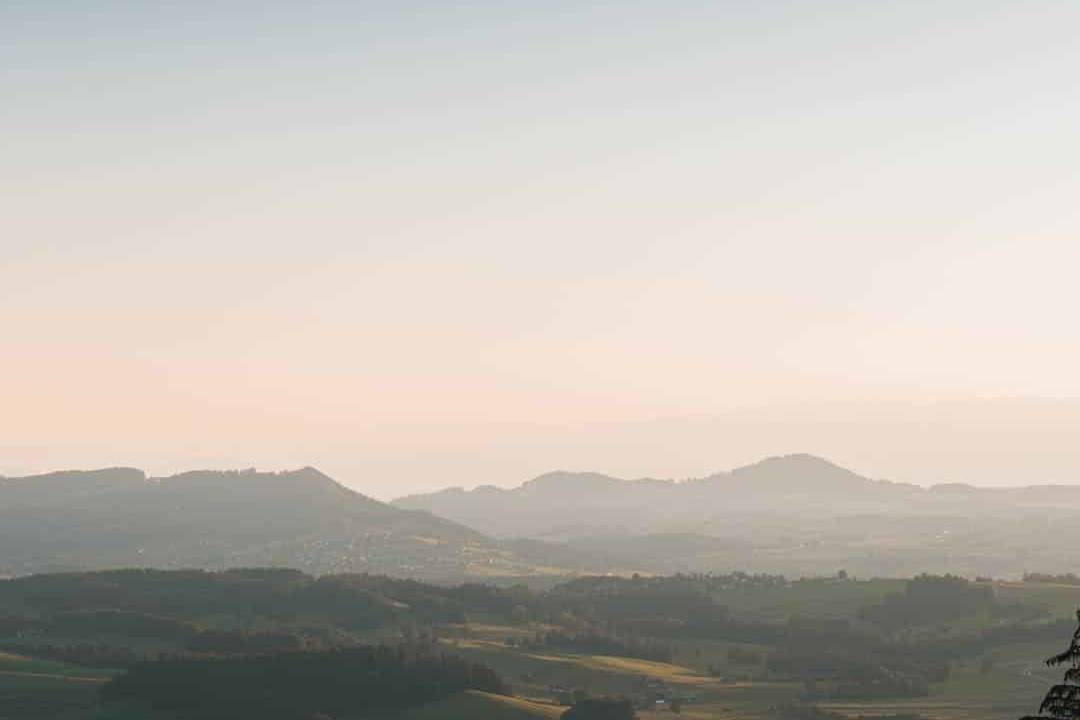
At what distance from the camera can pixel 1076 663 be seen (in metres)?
55.0

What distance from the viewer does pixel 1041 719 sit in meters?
55.3

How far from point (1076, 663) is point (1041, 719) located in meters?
2.53
